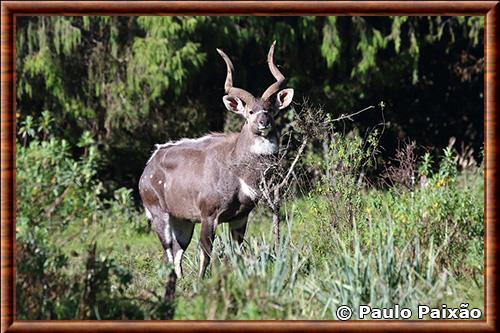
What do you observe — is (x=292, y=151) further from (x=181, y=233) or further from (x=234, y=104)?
(x=234, y=104)

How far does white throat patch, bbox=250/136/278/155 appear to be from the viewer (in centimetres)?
1001

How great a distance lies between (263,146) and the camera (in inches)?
394

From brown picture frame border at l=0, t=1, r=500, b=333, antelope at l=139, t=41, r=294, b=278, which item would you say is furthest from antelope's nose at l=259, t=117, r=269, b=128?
brown picture frame border at l=0, t=1, r=500, b=333

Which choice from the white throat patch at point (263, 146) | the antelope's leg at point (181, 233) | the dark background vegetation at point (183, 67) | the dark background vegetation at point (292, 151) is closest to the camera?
the dark background vegetation at point (292, 151)

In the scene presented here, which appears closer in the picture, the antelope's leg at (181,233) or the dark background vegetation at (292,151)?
the dark background vegetation at (292,151)

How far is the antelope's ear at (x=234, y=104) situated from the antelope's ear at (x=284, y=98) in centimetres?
38

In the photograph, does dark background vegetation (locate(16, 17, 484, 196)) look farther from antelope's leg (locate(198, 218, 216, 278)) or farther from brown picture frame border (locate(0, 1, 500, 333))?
brown picture frame border (locate(0, 1, 500, 333))

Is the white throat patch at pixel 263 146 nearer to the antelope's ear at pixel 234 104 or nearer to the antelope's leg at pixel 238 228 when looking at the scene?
the antelope's ear at pixel 234 104

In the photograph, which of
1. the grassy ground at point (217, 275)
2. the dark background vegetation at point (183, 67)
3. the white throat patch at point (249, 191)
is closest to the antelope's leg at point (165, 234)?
the white throat patch at point (249, 191)

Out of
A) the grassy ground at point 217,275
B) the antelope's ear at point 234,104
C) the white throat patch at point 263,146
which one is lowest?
the grassy ground at point 217,275

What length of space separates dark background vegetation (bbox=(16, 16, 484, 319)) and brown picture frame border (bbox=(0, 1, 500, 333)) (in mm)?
161

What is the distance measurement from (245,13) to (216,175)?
9.94 feet

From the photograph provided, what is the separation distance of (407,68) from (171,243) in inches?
348

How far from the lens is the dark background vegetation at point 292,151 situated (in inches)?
289
